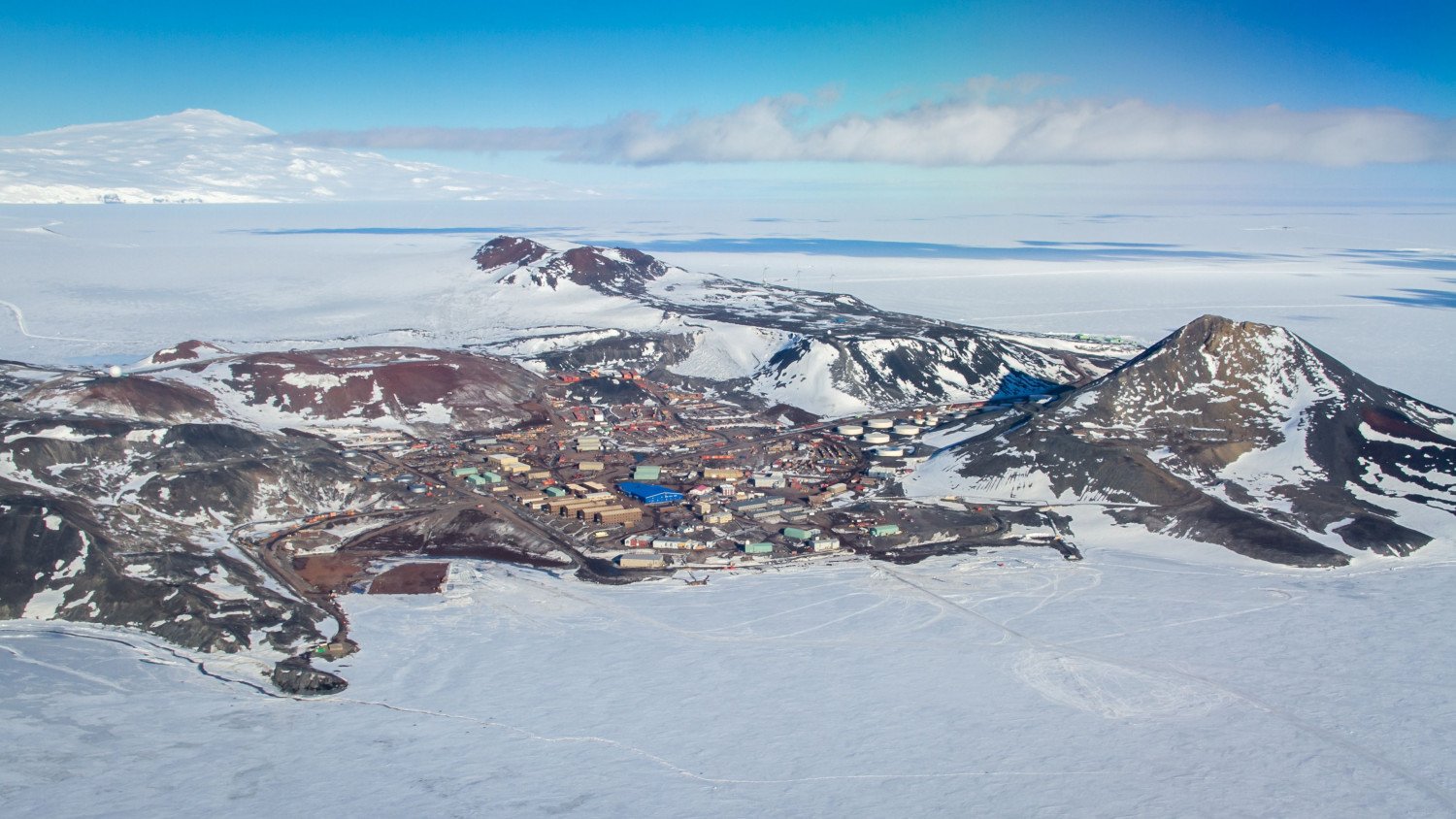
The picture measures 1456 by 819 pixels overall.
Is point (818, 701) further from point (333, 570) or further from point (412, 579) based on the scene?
point (333, 570)

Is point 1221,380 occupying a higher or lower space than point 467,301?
higher

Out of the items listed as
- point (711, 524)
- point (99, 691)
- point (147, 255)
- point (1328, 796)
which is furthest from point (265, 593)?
point (147, 255)

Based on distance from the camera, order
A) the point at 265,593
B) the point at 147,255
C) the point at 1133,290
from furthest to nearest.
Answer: the point at 147,255 < the point at 1133,290 < the point at 265,593

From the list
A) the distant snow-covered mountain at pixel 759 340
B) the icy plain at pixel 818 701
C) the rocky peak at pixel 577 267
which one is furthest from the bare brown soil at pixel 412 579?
the rocky peak at pixel 577 267

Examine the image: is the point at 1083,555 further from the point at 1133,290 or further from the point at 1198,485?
the point at 1133,290

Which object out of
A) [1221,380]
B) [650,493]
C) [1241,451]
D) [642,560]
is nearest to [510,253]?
[650,493]
